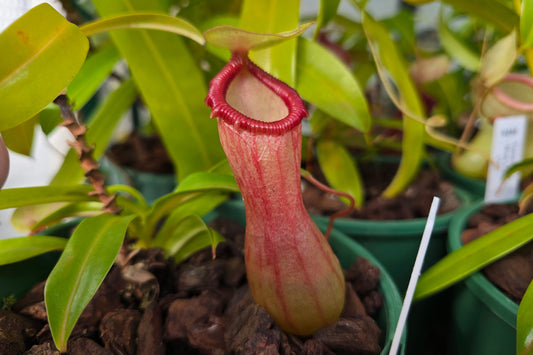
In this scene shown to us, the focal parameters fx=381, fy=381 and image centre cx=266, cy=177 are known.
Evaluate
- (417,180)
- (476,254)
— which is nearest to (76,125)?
(476,254)

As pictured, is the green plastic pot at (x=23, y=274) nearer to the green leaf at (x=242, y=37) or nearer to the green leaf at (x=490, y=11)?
the green leaf at (x=242, y=37)

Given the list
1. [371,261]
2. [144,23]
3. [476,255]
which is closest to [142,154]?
[144,23]

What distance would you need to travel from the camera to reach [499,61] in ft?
2.39

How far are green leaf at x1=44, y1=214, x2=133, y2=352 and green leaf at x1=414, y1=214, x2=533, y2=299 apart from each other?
17.4 inches

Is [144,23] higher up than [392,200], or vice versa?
[144,23]

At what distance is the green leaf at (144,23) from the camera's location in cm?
47

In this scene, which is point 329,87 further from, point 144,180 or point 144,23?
point 144,180

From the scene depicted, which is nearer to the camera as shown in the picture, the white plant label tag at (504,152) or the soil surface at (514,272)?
the soil surface at (514,272)

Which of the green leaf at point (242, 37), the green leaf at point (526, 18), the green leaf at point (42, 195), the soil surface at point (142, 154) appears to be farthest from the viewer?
the soil surface at point (142, 154)

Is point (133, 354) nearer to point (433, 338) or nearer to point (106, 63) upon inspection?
point (106, 63)

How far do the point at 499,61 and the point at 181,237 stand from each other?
2.22ft

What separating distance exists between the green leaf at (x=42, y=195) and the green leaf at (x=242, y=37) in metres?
0.31

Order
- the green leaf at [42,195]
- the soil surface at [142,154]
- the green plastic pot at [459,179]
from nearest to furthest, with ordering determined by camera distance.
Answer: the green leaf at [42,195] < the green plastic pot at [459,179] < the soil surface at [142,154]

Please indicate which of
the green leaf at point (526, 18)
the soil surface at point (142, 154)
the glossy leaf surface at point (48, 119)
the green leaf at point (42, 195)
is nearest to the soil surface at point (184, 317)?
the green leaf at point (42, 195)
